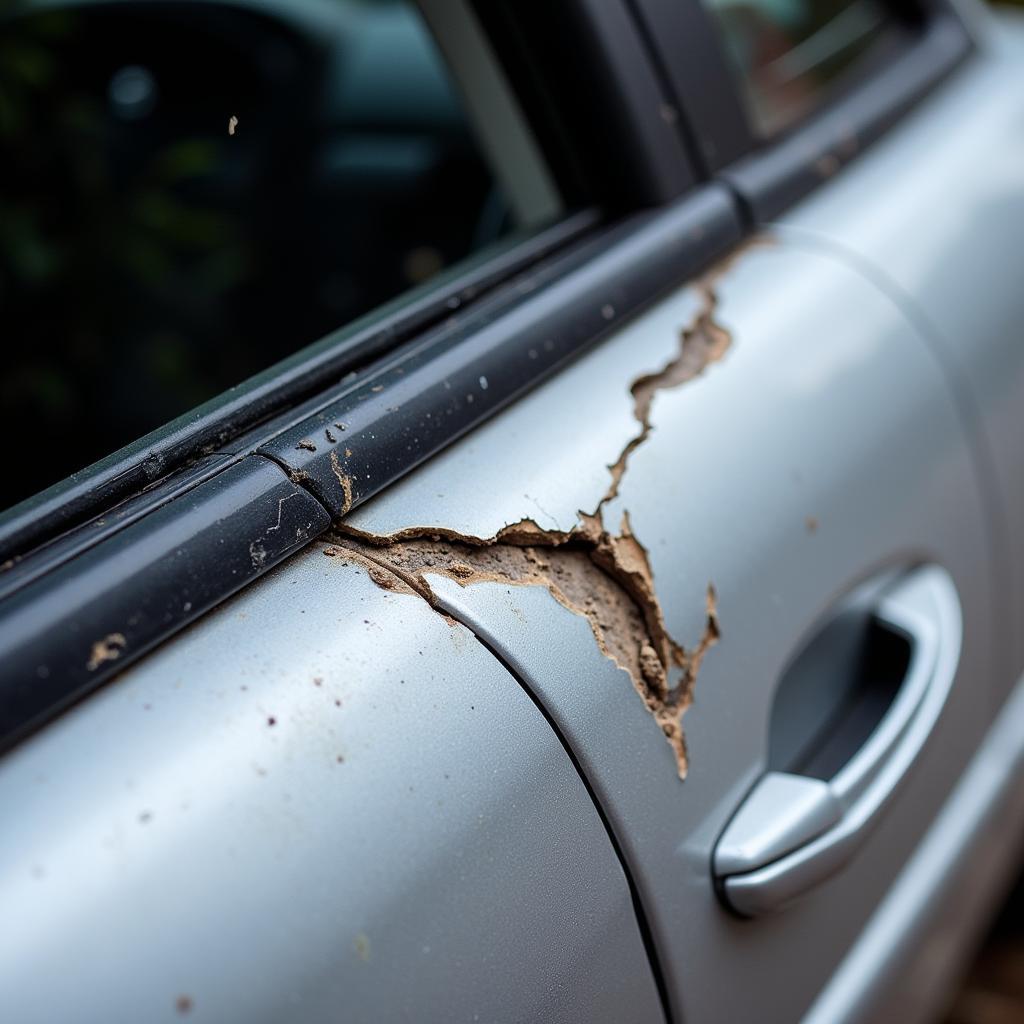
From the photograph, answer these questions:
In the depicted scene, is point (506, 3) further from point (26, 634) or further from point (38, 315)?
point (38, 315)

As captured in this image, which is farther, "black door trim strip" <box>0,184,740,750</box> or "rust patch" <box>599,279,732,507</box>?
"rust patch" <box>599,279,732,507</box>

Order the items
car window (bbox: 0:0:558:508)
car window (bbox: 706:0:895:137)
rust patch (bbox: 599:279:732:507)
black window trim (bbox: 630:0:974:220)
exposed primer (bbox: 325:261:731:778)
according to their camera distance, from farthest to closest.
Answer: car window (bbox: 0:0:558:508)
car window (bbox: 706:0:895:137)
black window trim (bbox: 630:0:974:220)
rust patch (bbox: 599:279:732:507)
exposed primer (bbox: 325:261:731:778)

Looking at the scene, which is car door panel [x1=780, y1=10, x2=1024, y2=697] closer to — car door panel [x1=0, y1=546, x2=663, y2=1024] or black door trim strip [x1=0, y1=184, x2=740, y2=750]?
black door trim strip [x1=0, y1=184, x2=740, y2=750]

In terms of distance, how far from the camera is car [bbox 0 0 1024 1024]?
2.39ft

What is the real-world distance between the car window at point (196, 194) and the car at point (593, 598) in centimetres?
81

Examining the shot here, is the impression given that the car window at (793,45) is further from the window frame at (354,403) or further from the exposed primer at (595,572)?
the exposed primer at (595,572)

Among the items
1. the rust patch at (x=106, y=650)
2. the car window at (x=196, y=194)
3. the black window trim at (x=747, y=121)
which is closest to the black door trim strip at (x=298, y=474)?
the rust patch at (x=106, y=650)

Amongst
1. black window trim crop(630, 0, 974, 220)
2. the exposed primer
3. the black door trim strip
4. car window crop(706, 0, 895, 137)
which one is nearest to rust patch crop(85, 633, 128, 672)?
the black door trim strip

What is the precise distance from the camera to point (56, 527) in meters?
0.86

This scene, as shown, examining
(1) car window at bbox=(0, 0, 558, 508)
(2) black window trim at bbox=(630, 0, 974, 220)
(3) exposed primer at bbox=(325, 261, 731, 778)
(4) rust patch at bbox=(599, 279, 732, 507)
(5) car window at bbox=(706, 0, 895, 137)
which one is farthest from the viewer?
(1) car window at bbox=(0, 0, 558, 508)

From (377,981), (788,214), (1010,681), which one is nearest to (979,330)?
(788,214)

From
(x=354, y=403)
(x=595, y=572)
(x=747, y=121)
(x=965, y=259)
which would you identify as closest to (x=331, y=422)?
(x=354, y=403)

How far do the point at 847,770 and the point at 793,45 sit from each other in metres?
1.29

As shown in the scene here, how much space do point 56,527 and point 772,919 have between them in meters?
0.68
